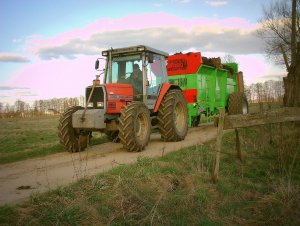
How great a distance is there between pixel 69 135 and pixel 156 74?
11.5 ft

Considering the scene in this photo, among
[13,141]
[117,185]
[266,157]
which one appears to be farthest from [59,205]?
[13,141]

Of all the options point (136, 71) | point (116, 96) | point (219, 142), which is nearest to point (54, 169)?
point (116, 96)

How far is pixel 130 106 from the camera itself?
944 centimetres

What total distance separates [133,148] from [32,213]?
4857mm

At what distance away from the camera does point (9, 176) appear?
24.1ft

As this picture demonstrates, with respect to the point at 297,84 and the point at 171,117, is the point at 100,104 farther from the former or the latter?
the point at 297,84

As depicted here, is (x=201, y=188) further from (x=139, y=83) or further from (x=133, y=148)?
(x=139, y=83)

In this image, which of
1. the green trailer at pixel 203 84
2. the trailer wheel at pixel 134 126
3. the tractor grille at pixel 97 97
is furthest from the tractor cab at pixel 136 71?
the green trailer at pixel 203 84

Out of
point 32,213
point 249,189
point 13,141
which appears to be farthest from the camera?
point 13,141

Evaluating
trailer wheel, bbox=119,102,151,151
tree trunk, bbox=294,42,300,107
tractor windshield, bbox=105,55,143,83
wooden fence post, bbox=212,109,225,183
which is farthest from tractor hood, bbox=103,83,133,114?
tree trunk, bbox=294,42,300,107

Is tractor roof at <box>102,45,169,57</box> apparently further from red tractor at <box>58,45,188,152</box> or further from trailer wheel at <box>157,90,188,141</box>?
trailer wheel at <box>157,90,188,141</box>

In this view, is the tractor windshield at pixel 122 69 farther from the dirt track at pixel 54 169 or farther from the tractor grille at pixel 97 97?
the dirt track at pixel 54 169

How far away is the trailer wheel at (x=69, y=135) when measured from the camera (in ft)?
32.4

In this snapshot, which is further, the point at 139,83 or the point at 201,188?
the point at 139,83
